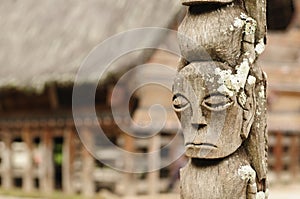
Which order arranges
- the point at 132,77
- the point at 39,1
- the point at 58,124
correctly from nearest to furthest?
the point at 132,77 → the point at 58,124 → the point at 39,1

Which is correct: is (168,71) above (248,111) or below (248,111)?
above

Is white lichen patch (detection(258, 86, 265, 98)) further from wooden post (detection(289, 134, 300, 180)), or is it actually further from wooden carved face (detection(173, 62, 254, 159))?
wooden post (detection(289, 134, 300, 180))

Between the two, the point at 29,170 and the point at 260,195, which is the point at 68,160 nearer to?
the point at 29,170

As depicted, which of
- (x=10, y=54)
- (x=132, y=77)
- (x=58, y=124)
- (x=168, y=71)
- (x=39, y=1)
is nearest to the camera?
(x=132, y=77)

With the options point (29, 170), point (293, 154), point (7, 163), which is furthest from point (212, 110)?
point (293, 154)

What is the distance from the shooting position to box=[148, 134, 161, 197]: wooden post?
33.8 ft

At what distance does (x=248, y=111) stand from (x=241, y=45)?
374 mm

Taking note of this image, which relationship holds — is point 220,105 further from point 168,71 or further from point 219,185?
point 168,71

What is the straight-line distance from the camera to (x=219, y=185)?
10.6 ft

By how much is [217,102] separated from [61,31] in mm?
8709

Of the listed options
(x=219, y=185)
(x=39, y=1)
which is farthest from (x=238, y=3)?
(x=39, y=1)

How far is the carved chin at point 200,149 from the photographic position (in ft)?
10.6

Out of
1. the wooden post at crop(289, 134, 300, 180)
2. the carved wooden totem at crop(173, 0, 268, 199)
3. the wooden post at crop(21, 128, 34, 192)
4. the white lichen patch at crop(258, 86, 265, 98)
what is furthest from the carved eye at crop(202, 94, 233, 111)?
the wooden post at crop(289, 134, 300, 180)

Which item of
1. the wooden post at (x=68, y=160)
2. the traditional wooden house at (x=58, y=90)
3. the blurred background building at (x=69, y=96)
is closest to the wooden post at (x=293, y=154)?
the blurred background building at (x=69, y=96)
